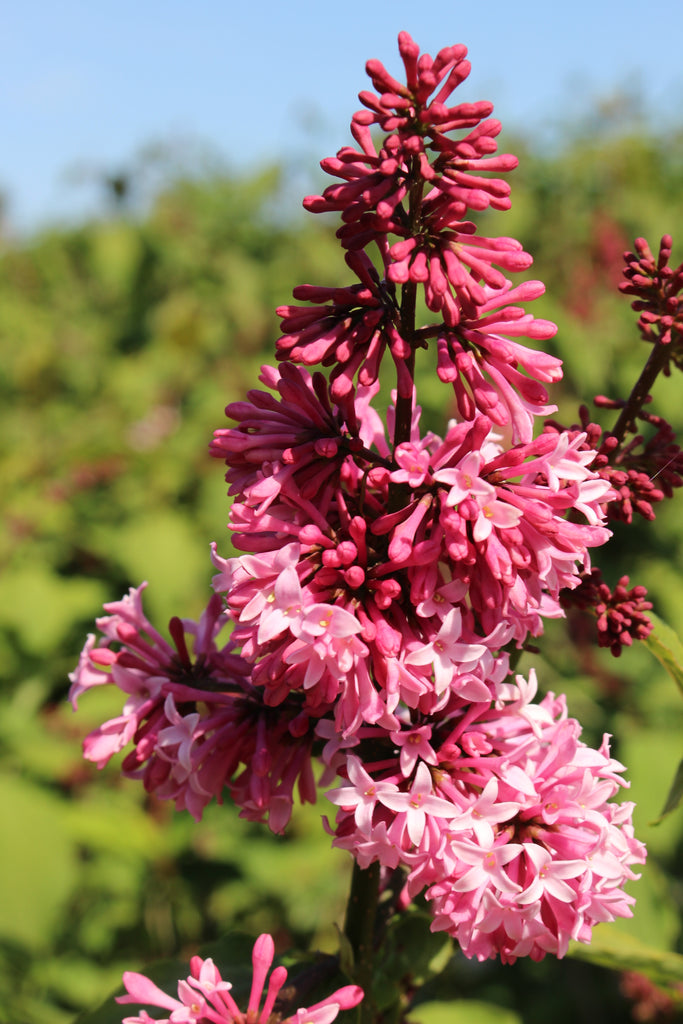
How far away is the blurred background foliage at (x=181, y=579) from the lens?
5.45 m

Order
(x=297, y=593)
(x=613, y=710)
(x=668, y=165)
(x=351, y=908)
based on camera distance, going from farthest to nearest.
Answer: (x=668, y=165) < (x=613, y=710) < (x=351, y=908) < (x=297, y=593)

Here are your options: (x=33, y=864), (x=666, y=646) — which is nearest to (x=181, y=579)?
(x=33, y=864)

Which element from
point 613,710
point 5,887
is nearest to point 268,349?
point 613,710

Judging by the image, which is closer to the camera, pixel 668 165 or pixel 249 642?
pixel 249 642

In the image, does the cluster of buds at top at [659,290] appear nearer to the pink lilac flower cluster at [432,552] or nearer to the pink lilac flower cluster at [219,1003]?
the pink lilac flower cluster at [432,552]

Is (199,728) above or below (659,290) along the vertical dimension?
below

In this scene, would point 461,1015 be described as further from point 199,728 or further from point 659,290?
point 659,290

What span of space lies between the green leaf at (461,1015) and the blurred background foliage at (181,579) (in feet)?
0.07

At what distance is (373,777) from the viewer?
206cm

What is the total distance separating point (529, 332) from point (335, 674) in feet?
2.69

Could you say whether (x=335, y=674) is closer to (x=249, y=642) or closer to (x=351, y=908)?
(x=249, y=642)

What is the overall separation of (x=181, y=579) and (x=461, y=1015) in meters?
3.63

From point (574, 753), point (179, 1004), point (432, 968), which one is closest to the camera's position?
point (179, 1004)

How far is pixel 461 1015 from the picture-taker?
12.7 ft
